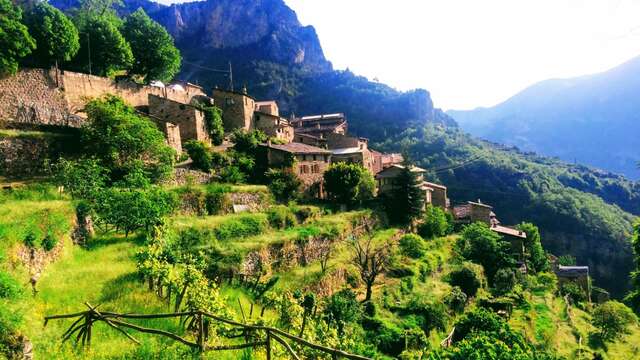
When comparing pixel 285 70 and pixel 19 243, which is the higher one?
pixel 285 70

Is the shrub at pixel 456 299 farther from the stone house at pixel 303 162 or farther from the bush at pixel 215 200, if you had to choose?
the bush at pixel 215 200

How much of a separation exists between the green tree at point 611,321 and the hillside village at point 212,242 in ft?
0.54

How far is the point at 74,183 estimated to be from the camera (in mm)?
20453

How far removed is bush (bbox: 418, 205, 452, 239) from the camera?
39.4 m

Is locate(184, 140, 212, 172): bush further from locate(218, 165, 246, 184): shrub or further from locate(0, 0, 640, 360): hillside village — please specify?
locate(218, 165, 246, 184): shrub

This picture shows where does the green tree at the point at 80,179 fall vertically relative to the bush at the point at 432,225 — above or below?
above

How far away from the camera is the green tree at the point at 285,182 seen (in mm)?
31422

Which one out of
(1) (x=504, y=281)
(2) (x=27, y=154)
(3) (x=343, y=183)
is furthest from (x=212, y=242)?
(1) (x=504, y=281)

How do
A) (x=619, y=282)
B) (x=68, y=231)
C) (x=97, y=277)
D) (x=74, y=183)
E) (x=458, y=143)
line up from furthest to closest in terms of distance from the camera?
(x=458, y=143), (x=619, y=282), (x=74, y=183), (x=68, y=231), (x=97, y=277)

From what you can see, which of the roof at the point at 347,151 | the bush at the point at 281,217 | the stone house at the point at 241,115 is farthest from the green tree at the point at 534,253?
the bush at the point at 281,217

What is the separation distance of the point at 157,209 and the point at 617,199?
385ft

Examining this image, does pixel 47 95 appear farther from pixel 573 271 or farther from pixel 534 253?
pixel 573 271

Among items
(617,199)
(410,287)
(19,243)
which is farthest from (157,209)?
(617,199)

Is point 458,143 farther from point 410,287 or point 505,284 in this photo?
point 410,287
